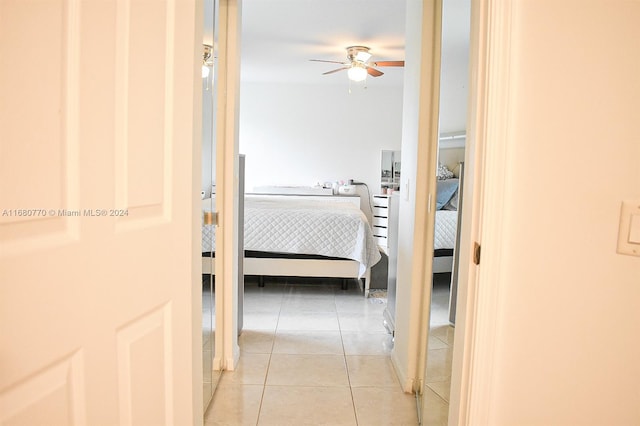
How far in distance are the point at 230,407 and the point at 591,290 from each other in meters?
1.61

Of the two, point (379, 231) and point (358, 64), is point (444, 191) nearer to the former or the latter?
point (358, 64)

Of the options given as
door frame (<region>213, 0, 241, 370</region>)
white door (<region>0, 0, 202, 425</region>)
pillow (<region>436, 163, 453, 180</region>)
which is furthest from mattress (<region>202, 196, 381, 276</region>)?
white door (<region>0, 0, 202, 425</region>)

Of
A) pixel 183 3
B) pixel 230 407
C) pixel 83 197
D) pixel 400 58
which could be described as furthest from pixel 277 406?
pixel 400 58

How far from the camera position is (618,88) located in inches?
35.4

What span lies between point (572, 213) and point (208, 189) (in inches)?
57.5

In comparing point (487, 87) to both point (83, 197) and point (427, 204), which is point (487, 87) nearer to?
point (83, 197)

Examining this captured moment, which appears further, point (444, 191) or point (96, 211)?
point (444, 191)

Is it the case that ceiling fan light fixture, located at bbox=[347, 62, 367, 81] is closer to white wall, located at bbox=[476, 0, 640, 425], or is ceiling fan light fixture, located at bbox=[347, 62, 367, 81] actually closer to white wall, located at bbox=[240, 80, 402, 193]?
white wall, located at bbox=[240, 80, 402, 193]

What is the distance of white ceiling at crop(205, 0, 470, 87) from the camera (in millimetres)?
3574

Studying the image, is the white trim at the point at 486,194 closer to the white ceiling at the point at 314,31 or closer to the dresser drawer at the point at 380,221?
the white ceiling at the point at 314,31

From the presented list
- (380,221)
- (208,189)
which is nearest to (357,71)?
(380,221)

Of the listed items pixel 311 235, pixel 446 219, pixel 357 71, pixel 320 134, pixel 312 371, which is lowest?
pixel 312 371

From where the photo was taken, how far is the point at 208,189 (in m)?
1.90

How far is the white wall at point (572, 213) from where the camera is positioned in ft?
2.96
